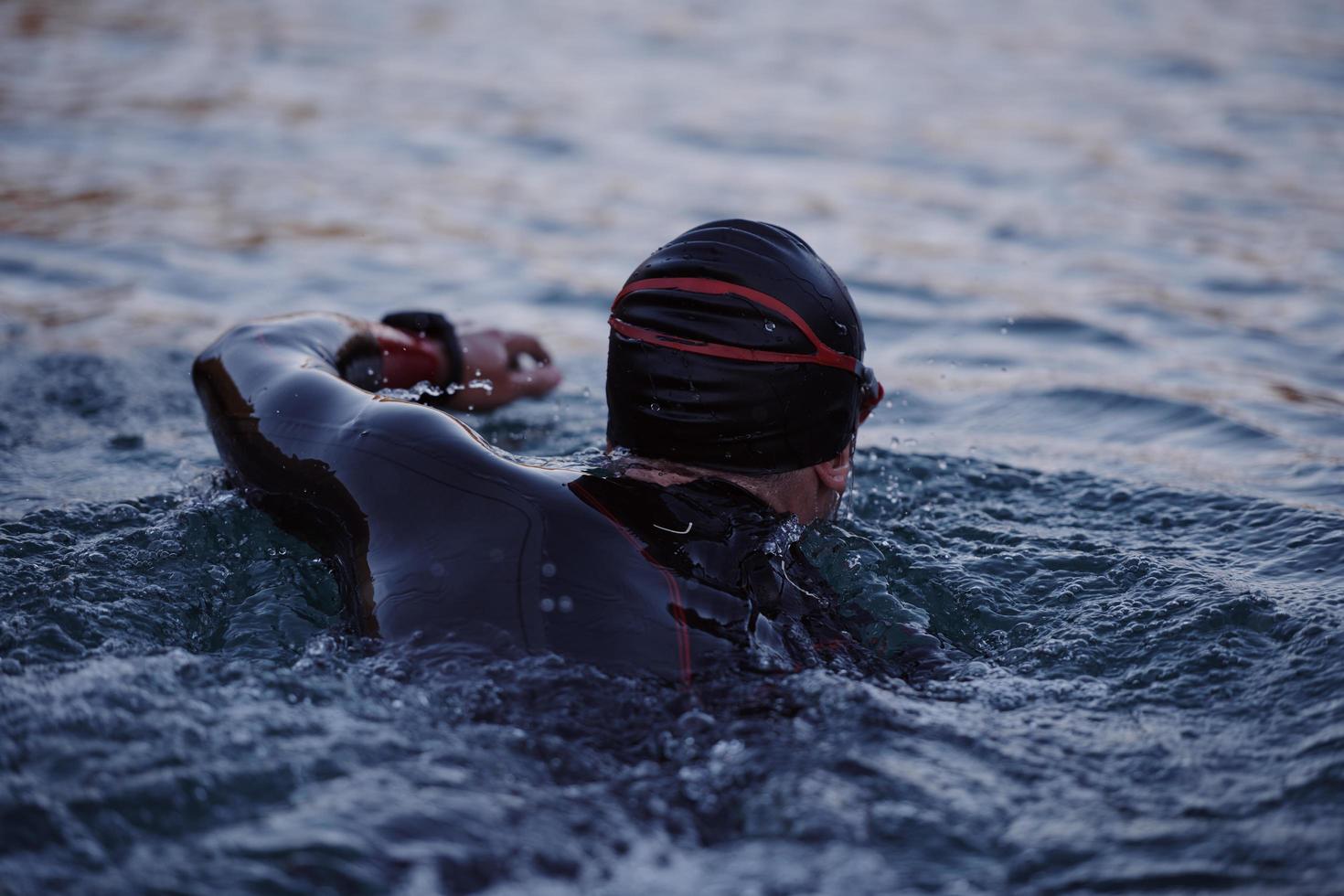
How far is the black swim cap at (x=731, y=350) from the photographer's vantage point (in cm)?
358

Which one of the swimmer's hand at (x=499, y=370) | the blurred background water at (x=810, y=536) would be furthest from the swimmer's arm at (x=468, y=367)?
the blurred background water at (x=810, y=536)

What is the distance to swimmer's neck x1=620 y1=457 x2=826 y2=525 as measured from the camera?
3.73 metres

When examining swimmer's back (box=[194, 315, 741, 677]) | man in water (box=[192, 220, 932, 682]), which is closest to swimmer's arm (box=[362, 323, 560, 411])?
man in water (box=[192, 220, 932, 682])

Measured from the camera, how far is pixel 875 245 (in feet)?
32.3

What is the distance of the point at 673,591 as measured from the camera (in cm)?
325

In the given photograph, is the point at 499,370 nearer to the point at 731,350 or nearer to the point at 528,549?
the point at 731,350

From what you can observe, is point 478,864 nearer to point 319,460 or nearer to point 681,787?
point 681,787

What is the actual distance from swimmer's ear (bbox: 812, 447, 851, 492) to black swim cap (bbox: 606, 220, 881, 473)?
0.13 metres

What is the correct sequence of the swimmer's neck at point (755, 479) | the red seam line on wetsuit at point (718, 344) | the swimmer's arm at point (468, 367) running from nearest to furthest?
the red seam line on wetsuit at point (718, 344) < the swimmer's neck at point (755, 479) < the swimmer's arm at point (468, 367)

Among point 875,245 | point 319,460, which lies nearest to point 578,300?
point 875,245

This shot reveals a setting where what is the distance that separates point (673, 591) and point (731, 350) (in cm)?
71

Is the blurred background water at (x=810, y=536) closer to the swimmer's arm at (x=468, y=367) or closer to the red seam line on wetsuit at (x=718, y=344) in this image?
the swimmer's arm at (x=468, y=367)

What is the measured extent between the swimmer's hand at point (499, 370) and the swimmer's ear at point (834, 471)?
1.94 metres

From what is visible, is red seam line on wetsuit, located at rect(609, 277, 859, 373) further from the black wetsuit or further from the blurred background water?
the blurred background water
